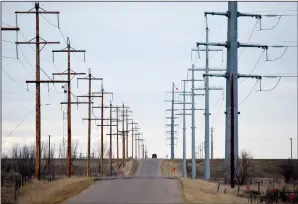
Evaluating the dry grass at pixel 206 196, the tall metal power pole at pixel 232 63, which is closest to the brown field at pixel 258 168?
the tall metal power pole at pixel 232 63

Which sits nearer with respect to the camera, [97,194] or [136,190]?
[97,194]

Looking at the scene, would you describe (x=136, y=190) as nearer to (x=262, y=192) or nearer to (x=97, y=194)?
(x=97, y=194)

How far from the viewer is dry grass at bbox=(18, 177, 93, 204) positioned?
A: 109 ft

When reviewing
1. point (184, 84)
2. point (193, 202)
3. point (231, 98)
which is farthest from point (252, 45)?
point (184, 84)

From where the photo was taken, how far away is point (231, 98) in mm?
45688

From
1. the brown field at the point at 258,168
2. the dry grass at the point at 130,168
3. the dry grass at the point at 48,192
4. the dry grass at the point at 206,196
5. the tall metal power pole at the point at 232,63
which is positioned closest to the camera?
the dry grass at the point at 48,192

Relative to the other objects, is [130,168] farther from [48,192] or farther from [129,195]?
[129,195]

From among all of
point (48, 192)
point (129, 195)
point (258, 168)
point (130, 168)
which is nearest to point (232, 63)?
point (129, 195)

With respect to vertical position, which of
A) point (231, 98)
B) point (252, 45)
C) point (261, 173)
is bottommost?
point (261, 173)

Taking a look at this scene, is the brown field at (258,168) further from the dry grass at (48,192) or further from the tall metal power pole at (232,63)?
the dry grass at (48,192)

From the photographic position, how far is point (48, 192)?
36.8 metres

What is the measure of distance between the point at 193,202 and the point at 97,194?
8105mm

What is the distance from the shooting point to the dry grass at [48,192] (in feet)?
109

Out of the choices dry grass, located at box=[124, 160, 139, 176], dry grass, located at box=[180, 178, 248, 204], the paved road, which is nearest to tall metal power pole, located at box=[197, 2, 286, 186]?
dry grass, located at box=[180, 178, 248, 204]
